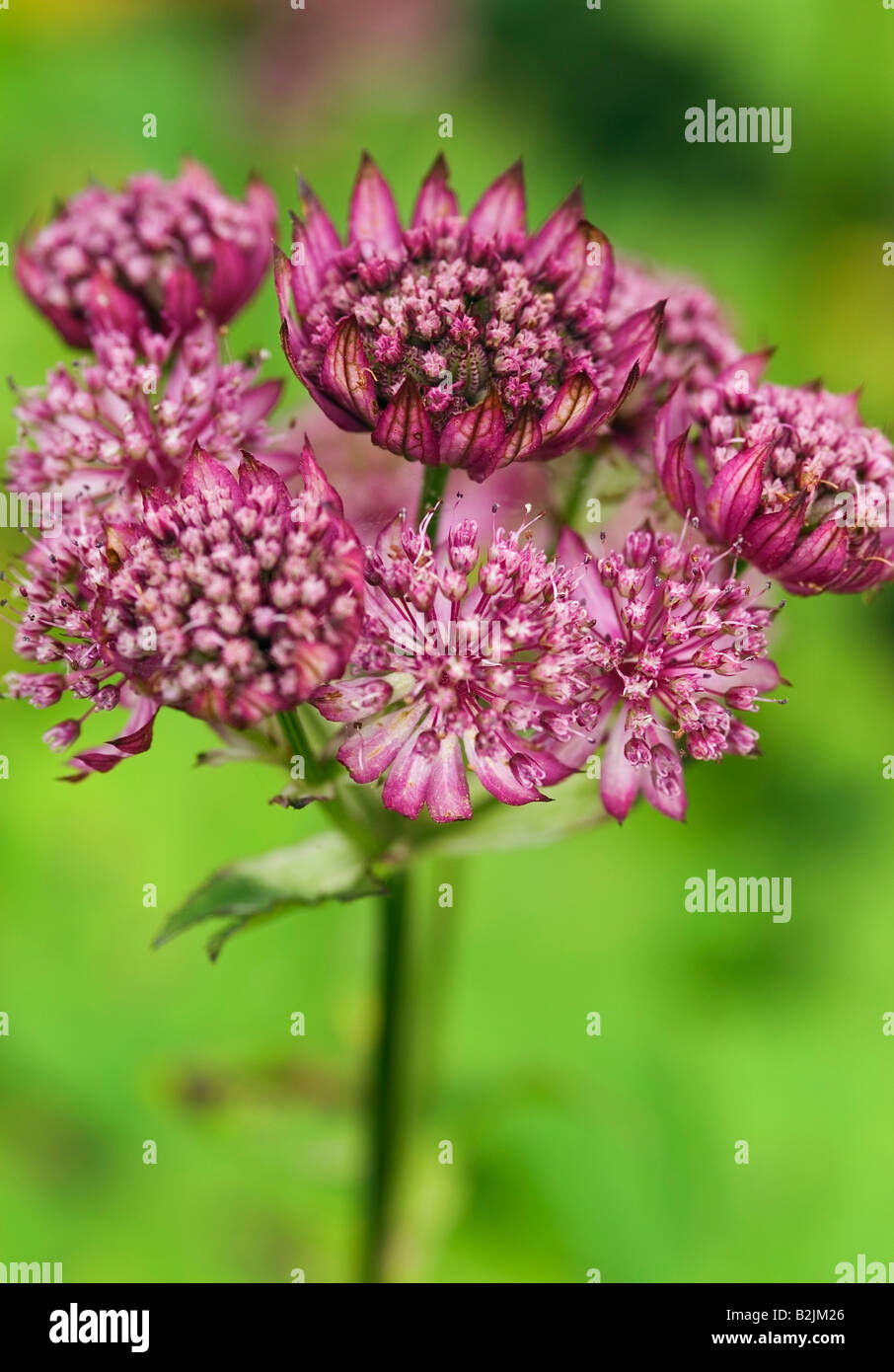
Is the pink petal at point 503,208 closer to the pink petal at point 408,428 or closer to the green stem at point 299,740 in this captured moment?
the pink petal at point 408,428

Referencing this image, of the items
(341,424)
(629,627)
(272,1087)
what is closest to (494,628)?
(629,627)

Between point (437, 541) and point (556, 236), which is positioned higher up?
point (556, 236)

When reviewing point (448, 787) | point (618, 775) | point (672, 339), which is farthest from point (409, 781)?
point (672, 339)

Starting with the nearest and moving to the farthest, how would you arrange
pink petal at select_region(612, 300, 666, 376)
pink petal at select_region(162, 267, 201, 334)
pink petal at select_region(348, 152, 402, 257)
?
pink petal at select_region(612, 300, 666, 376) < pink petal at select_region(348, 152, 402, 257) < pink petal at select_region(162, 267, 201, 334)

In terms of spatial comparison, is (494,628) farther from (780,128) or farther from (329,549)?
(780,128)

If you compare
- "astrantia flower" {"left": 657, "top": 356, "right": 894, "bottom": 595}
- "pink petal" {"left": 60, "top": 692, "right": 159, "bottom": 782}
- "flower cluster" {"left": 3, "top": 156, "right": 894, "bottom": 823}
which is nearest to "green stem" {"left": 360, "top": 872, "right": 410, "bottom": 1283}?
"flower cluster" {"left": 3, "top": 156, "right": 894, "bottom": 823}

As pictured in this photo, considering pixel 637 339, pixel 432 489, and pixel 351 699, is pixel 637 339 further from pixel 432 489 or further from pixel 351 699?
pixel 351 699

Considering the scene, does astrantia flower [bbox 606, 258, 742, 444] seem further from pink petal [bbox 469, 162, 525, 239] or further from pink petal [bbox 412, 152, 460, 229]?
pink petal [bbox 412, 152, 460, 229]
